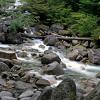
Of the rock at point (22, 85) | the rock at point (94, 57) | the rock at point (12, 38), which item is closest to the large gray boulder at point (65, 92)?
the rock at point (22, 85)

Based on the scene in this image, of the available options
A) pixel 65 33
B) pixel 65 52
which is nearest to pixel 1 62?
pixel 65 52

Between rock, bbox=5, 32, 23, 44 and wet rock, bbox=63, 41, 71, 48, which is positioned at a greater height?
rock, bbox=5, 32, 23, 44

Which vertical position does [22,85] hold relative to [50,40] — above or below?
above

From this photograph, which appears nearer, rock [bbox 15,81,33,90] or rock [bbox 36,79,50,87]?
rock [bbox 15,81,33,90]

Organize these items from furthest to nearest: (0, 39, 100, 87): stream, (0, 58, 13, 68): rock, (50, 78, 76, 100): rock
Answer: (0, 58, 13, 68): rock, (0, 39, 100, 87): stream, (50, 78, 76, 100): rock

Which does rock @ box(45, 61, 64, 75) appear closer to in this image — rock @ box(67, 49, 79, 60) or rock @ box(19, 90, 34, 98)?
rock @ box(67, 49, 79, 60)

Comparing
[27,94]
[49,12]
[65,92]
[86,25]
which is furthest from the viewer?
[49,12]

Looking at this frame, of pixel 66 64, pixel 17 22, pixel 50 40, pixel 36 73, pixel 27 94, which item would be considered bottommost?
pixel 66 64

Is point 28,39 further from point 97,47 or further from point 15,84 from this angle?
point 15,84

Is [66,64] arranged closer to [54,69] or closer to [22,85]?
[54,69]

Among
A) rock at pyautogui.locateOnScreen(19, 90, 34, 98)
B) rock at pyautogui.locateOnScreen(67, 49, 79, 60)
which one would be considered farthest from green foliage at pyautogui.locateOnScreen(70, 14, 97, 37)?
rock at pyautogui.locateOnScreen(19, 90, 34, 98)

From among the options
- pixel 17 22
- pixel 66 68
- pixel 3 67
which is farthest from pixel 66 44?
pixel 3 67

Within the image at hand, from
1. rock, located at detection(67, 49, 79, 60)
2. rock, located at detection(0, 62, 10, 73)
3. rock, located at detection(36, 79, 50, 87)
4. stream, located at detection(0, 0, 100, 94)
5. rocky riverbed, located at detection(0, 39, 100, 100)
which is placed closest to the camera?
rocky riverbed, located at detection(0, 39, 100, 100)

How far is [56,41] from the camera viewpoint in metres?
17.5
